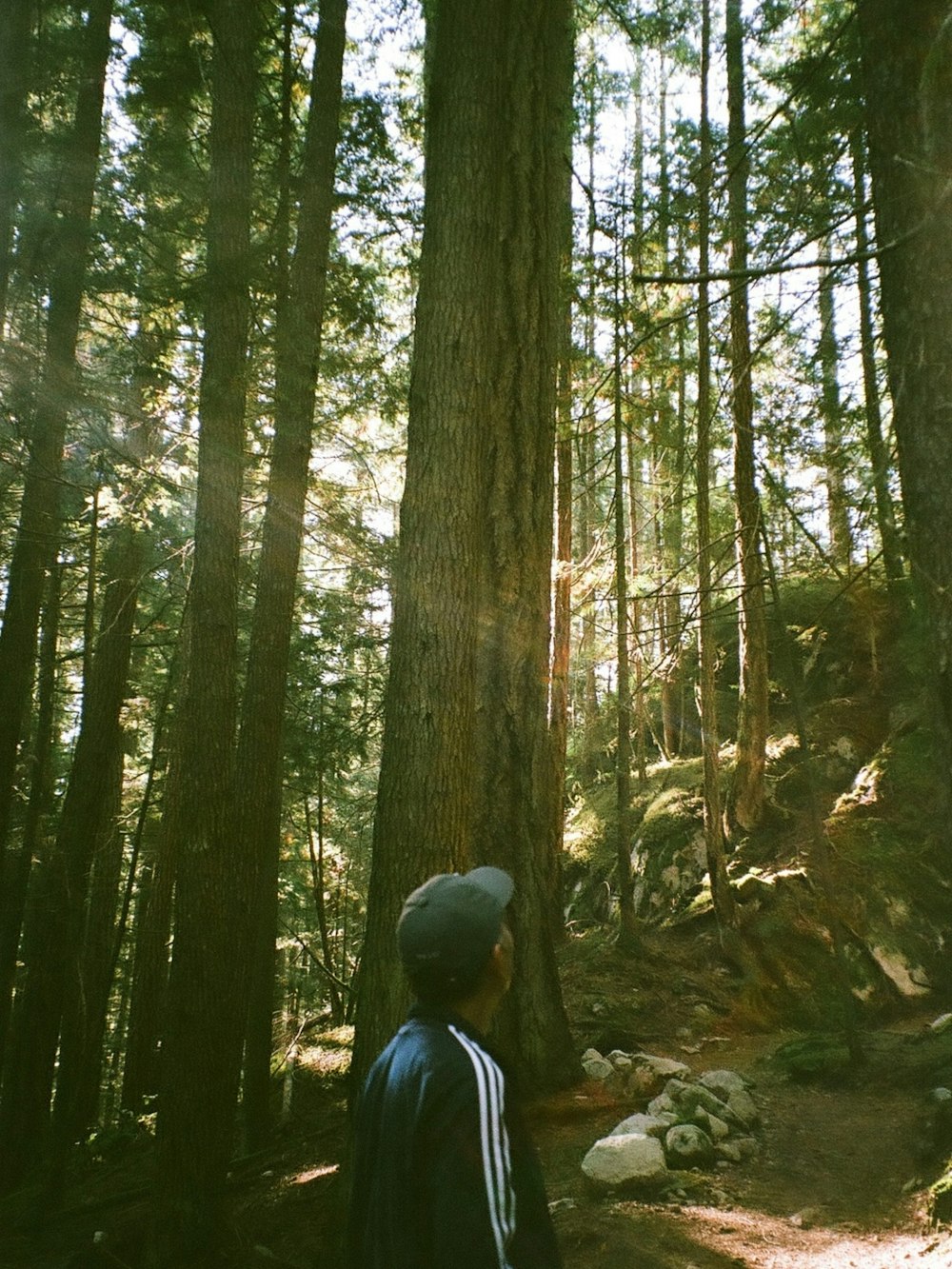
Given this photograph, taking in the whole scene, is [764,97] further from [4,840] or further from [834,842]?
[4,840]

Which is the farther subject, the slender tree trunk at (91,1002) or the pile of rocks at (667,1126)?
the slender tree trunk at (91,1002)

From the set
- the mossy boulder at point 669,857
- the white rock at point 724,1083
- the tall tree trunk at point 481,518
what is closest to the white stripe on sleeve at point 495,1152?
the tall tree trunk at point 481,518

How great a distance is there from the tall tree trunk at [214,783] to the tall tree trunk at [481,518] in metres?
2.07

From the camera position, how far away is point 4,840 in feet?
30.7

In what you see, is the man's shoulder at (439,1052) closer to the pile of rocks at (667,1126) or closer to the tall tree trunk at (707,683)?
the pile of rocks at (667,1126)

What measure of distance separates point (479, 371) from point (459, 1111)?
428 cm

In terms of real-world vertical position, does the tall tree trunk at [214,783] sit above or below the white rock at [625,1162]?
above

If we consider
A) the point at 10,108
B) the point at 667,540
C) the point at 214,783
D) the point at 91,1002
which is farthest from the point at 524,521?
the point at 667,540

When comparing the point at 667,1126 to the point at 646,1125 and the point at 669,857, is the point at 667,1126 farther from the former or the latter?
the point at 669,857

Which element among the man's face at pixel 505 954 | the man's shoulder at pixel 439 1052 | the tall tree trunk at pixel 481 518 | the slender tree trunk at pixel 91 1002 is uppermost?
the tall tree trunk at pixel 481 518

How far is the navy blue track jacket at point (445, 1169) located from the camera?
5.76 ft

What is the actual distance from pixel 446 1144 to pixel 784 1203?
4.32m

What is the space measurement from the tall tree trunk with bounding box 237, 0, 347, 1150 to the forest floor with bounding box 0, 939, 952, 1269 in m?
1.86

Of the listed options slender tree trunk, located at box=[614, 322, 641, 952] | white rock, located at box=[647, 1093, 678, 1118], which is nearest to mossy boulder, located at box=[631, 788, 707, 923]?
slender tree trunk, located at box=[614, 322, 641, 952]
